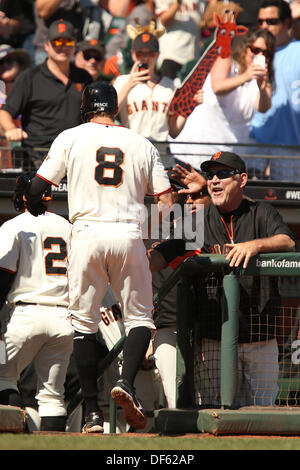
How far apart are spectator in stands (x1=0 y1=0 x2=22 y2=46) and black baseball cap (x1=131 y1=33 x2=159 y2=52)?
277 centimetres

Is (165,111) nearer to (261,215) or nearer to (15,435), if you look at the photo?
(261,215)

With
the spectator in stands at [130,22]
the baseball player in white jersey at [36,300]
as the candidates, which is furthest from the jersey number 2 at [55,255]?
the spectator in stands at [130,22]

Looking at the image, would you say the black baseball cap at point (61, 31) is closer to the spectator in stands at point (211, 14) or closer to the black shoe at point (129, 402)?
the spectator in stands at point (211, 14)

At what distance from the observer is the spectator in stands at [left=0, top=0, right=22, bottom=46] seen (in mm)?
11592

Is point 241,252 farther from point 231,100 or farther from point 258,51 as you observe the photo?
point 258,51

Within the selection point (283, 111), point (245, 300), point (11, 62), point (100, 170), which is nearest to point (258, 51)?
point (283, 111)

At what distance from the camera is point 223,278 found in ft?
Answer: 18.9

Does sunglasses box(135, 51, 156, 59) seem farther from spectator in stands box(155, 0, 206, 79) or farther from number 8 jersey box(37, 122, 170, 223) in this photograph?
number 8 jersey box(37, 122, 170, 223)

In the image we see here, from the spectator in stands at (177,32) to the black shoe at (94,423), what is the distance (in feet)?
21.5

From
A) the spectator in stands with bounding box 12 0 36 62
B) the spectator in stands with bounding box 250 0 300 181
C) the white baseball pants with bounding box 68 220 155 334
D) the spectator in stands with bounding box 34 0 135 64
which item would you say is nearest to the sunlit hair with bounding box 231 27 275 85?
the spectator in stands with bounding box 250 0 300 181

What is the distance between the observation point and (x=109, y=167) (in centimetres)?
557

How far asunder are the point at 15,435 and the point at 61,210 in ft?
14.4
